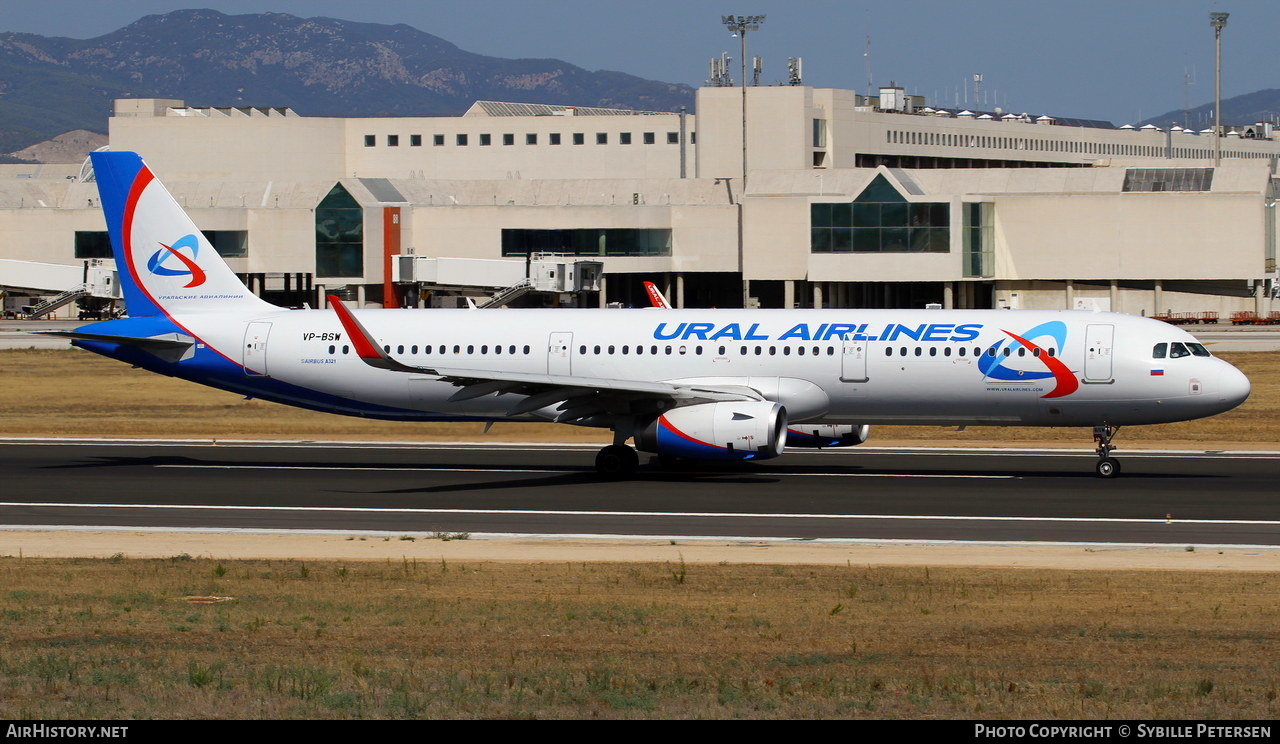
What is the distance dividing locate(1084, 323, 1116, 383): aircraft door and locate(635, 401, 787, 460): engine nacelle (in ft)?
22.5

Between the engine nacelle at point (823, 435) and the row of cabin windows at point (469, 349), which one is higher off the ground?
the row of cabin windows at point (469, 349)

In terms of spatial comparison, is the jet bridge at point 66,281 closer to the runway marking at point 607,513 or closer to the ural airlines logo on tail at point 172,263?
the ural airlines logo on tail at point 172,263

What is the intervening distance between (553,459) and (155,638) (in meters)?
23.2

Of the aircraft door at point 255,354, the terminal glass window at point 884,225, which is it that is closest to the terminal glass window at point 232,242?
the terminal glass window at point 884,225

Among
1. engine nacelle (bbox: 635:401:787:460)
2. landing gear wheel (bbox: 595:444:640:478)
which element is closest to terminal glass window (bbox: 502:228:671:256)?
landing gear wheel (bbox: 595:444:640:478)

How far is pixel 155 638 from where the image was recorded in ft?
57.3

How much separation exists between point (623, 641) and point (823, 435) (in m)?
20.9

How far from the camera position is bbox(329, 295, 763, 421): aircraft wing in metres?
33.6

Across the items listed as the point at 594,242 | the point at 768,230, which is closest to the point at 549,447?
the point at 768,230

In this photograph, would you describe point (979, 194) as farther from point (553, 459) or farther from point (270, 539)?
point (270, 539)

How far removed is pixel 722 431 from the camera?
1316 inches

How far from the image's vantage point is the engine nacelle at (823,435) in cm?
3753

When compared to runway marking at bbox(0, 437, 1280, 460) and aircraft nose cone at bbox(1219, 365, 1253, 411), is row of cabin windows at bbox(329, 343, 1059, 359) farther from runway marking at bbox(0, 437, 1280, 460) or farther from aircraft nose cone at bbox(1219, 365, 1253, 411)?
runway marking at bbox(0, 437, 1280, 460)

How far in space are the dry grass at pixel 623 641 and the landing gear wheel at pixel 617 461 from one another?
40.7 ft
